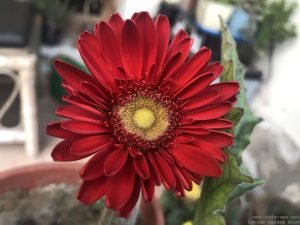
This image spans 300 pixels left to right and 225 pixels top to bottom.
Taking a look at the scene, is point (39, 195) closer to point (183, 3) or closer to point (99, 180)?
point (99, 180)

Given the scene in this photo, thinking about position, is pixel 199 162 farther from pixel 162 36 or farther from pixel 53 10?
pixel 53 10

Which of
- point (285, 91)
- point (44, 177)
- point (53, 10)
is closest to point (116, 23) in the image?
point (44, 177)

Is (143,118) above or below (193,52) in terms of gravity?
below

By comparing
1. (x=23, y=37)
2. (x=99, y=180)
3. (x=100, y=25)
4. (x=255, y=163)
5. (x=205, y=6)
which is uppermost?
(x=205, y=6)

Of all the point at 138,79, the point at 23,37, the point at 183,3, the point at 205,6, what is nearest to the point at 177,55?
the point at 138,79

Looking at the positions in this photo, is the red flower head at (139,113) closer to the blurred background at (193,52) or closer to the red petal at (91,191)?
the red petal at (91,191)

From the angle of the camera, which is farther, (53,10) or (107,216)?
(53,10)

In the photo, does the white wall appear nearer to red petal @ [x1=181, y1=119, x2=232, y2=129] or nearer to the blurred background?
the blurred background
